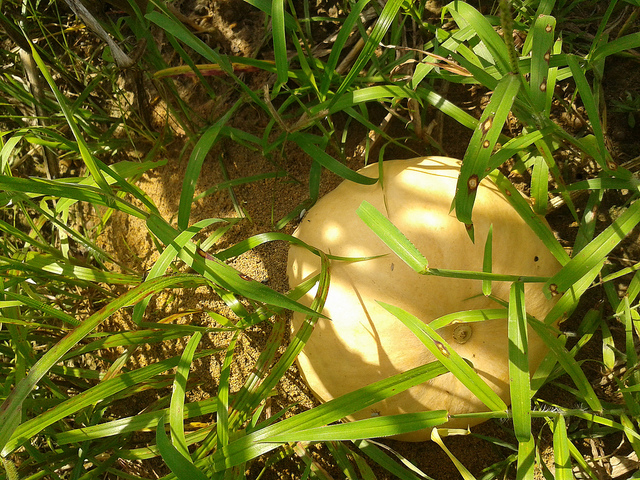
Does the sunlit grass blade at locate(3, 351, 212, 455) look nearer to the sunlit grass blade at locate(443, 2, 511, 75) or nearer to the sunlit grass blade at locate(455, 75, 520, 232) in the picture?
the sunlit grass blade at locate(455, 75, 520, 232)

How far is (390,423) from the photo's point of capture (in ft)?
3.71

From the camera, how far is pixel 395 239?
116 cm

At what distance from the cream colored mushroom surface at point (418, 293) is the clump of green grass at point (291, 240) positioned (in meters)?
0.07

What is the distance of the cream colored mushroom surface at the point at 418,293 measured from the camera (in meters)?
1.44

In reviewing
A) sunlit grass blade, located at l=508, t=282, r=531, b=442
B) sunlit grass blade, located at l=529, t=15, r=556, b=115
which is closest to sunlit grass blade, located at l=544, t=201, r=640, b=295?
sunlit grass blade, located at l=508, t=282, r=531, b=442

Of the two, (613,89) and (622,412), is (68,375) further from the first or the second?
(613,89)

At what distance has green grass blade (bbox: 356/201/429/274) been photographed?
1118mm

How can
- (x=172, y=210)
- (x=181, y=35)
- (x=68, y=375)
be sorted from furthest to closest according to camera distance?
1. (x=172, y=210)
2. (x=68, y=375)
3. (x=181, y=35)

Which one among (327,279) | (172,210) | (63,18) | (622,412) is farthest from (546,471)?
(63,18)

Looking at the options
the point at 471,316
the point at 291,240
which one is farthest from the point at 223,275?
the point at 471,316

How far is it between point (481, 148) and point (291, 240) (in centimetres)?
64

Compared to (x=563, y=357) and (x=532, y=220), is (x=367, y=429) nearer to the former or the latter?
(x=563, y=357)

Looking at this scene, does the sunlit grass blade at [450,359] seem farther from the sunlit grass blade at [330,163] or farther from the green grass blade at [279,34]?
the green grass blade at [279,34]

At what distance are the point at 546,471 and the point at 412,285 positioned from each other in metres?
0.71
